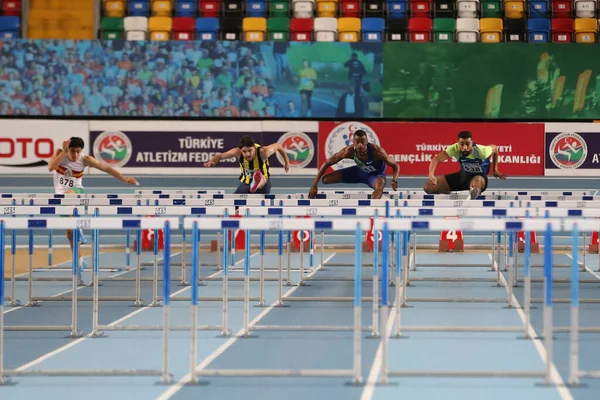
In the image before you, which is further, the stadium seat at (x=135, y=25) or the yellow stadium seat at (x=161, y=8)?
the yellow stadium seat at (x=161, y=8)

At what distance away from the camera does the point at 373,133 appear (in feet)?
61.3

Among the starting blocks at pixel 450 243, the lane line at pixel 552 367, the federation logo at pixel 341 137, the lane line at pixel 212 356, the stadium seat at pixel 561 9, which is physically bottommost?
the lane line at pixel 212 356

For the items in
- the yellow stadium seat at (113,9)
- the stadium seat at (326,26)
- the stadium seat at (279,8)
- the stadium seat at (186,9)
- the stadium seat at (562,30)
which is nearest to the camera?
the stadium seat at (562,30)

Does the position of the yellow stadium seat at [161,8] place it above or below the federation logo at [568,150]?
above

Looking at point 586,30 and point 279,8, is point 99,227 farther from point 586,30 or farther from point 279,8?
point 586,30

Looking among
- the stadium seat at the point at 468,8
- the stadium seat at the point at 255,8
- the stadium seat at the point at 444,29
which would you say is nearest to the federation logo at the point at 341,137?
the stadium seat at the point at 444,29

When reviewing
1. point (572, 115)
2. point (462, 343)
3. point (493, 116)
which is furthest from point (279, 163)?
point (462, 343)

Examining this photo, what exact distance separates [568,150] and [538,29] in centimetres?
339

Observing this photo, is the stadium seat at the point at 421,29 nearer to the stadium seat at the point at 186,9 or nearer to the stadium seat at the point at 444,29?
the stadium seat at the point at 444,29

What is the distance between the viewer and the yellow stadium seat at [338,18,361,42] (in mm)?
20875

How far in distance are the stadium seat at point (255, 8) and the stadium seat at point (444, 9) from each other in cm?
373

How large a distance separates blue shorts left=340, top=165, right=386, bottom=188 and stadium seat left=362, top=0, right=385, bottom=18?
313 inches

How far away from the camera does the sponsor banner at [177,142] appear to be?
1869 centimetres

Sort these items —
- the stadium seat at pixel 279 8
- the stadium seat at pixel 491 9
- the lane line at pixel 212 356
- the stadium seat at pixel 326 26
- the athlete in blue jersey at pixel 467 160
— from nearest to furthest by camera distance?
the lane line at pixel 212 356
the athlete in blue jersey at pixel 467 160
the stadium seat at pixel 326 26
the stadium seat at pixel 491 9
the stadium seat at pixel 279 8
